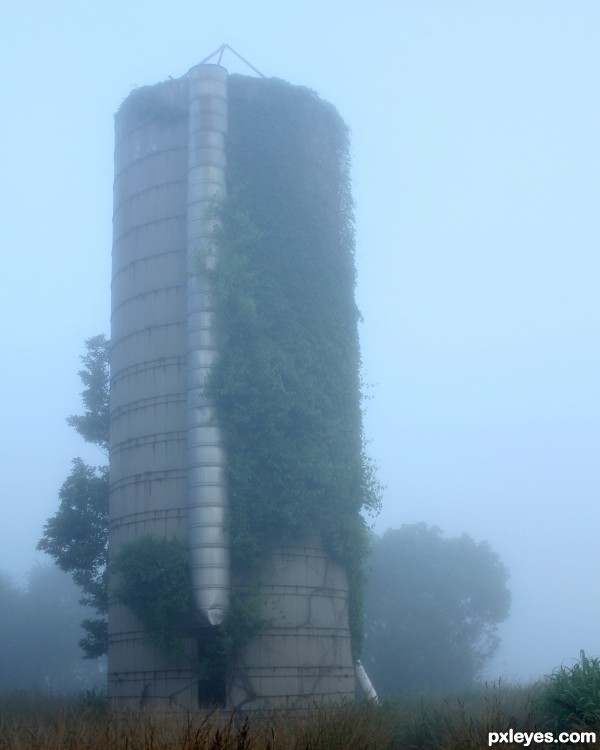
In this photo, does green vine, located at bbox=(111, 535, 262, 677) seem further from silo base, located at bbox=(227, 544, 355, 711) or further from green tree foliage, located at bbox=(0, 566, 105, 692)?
green tree foliage, located at bbox=(0, 566, 105, 692)

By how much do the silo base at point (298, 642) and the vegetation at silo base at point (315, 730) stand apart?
2675 mm

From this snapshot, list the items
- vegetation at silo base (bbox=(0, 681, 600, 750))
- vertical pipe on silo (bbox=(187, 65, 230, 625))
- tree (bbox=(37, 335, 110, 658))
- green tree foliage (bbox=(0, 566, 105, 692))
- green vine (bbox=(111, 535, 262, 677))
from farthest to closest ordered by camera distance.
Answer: green tree foliage (bbox=(0, 566, 105, 692))
tree (bbox=(37, 335, 110, 658))
vertical pipe on silo (bbox=(187, 65, 230, 625))
green vine (bbox=(111, 535, 262, 677))
vegetation at silo base (bbox=(0, 681, 600, 750))

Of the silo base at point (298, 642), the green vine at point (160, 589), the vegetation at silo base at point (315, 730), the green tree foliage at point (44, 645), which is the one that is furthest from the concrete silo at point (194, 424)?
the green tree foliage at point (44, 645)

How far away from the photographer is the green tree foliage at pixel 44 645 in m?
63.5

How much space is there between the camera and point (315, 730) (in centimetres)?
1244

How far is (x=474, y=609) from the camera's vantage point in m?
58.4

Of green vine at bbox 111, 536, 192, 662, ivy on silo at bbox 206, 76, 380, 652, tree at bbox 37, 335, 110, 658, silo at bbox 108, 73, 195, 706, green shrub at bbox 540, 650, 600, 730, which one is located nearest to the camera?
green shrub at bbox 540, 650, 600, 730

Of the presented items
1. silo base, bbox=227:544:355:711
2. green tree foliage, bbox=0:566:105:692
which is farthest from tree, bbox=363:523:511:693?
silo base, bbox=227:544:355:711

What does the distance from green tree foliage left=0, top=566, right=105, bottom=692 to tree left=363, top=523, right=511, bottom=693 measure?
21.6 m

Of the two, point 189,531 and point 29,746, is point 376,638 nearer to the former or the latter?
point 189,531

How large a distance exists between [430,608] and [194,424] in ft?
122

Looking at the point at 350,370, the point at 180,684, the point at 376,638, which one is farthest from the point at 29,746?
the point at 376,638

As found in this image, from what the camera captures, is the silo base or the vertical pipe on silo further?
the vertical pipe on silo

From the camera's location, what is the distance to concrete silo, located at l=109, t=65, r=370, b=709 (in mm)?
22109
